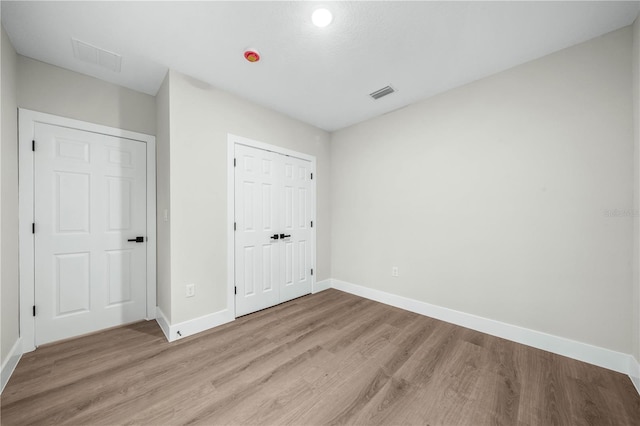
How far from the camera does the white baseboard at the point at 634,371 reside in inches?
63.6

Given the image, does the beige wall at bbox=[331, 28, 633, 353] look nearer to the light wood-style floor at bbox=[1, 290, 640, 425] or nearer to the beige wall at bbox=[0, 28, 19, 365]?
the light wood-style floor at bbox=[1, 290, 640, 425]

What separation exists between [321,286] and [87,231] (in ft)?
9.69

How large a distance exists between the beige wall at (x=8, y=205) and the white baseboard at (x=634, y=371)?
4.45 meters

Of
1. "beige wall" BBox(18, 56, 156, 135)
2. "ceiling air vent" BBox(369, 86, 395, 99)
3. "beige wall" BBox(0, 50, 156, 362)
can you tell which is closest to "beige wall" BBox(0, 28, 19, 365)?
"beige wall" BBox(0, 50, 156, 362)

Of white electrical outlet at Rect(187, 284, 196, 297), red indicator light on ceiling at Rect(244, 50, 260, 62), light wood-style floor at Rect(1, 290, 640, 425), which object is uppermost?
red indicator light on ceiling at Rect(244, 50, 260, 62)

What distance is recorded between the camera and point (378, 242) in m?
3.34

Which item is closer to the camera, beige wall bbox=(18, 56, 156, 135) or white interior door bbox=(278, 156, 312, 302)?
beige wall bbox=(18, 56, 156, 135)

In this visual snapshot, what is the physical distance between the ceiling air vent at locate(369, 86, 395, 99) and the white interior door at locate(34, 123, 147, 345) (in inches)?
109

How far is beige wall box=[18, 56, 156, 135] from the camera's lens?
2119 mm

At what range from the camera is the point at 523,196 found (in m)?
2.21

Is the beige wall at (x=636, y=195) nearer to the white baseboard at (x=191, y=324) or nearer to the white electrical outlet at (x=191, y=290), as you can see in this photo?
the white baseboard at (x=191, y=324)

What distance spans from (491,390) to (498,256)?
124cm

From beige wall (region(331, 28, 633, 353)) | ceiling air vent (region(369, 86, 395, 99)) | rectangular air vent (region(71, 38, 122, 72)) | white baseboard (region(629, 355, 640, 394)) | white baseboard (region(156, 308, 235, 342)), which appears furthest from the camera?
ceiling air vent (region(369, 86, 395, 99))

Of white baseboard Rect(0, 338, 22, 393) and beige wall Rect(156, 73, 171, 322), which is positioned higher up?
beige wall Rect(156, 73, 171, 322)
